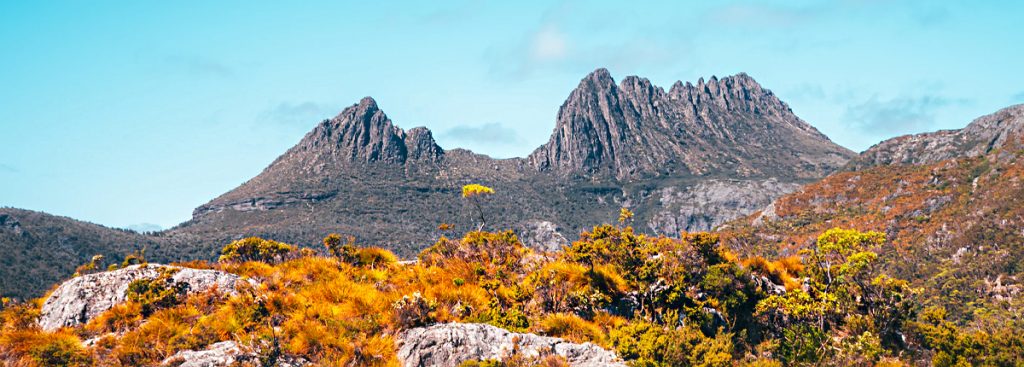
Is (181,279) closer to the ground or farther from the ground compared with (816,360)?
farther from the ground

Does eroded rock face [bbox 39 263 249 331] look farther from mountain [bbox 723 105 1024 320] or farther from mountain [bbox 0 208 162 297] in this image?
mountain [bbox 0 208 162 297]

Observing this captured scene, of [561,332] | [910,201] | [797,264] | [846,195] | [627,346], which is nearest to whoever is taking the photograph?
[627,346]

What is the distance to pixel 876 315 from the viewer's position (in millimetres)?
19469

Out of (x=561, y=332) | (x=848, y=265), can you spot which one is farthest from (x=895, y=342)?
(x=561, y=332)

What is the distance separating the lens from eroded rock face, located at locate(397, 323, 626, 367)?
13344 millimetres

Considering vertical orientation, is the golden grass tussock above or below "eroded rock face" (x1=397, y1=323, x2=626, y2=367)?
above

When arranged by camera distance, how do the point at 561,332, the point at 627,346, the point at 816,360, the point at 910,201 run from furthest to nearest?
the point at 910,201, the point at 816,360, the point at 561,332, the point at 627,346

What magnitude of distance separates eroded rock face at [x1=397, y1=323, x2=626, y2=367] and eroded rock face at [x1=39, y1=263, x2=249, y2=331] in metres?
6.57

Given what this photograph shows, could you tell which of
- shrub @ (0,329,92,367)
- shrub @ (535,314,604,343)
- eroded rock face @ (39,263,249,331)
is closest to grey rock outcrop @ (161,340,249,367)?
shrub @ (0,329,92,367)

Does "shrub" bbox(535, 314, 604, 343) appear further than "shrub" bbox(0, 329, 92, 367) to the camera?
Yes

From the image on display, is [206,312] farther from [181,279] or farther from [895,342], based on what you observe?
[895,342]

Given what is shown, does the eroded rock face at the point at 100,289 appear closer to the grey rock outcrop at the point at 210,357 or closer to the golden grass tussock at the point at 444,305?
the golden grass tussock at the point at 444,305

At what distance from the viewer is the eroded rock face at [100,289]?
14516 mm

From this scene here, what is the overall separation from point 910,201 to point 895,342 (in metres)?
135
